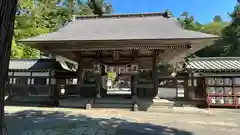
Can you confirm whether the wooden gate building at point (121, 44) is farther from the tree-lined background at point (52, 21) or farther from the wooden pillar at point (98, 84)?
the tree-lined background at point (52, 21)

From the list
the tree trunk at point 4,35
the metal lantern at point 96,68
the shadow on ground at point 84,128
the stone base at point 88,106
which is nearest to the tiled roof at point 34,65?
the metal lantern at point 96,68

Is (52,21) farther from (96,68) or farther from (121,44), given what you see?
(121,44)

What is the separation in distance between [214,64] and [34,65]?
11.0 metres

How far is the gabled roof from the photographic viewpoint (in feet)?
31.7

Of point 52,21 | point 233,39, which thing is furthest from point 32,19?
point 233,39

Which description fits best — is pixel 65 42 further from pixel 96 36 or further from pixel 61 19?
pixel 61 19

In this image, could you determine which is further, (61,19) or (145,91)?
(61,19)

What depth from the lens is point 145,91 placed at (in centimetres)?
1138

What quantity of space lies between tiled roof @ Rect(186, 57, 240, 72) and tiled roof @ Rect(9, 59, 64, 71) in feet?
26.4

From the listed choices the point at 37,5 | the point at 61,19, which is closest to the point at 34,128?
the point at 37,5

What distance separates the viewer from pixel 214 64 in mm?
12188

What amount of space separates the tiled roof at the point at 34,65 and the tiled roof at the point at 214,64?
8059 millimetres

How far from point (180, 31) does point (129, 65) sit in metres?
3.05

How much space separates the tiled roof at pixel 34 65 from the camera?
13.0 m
